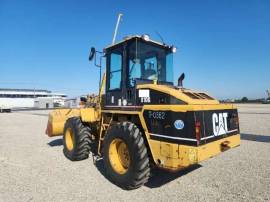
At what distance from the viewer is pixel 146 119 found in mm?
4457

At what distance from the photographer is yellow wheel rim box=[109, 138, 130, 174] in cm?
498

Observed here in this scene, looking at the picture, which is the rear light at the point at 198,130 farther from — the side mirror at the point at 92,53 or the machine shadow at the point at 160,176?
the side mirror at the point at 92,53

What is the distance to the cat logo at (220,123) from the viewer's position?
4.39 metres

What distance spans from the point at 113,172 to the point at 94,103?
7.89 ft

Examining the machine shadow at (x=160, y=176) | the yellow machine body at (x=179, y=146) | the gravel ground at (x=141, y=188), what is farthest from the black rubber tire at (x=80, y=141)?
the yellow machine body at (x=179, y=146)

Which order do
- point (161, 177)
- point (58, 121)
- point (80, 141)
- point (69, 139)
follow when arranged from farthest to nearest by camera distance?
1. point (58, 121)
2. point (69, 139)
3. point (80, 141)
4. point (161, 177)

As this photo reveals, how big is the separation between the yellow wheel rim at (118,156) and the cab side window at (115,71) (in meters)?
1.30

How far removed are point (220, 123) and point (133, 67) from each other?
211cm

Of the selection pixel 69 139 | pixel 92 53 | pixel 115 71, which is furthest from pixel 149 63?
pixel 69 139

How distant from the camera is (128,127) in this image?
455cm

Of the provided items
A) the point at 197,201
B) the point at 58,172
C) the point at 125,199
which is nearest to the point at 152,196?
the point at 125,199

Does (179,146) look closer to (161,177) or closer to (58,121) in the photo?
(161,177)

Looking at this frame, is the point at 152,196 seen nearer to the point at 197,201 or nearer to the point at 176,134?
the point at 197,201

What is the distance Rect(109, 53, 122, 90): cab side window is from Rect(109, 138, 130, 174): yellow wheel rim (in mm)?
1304
